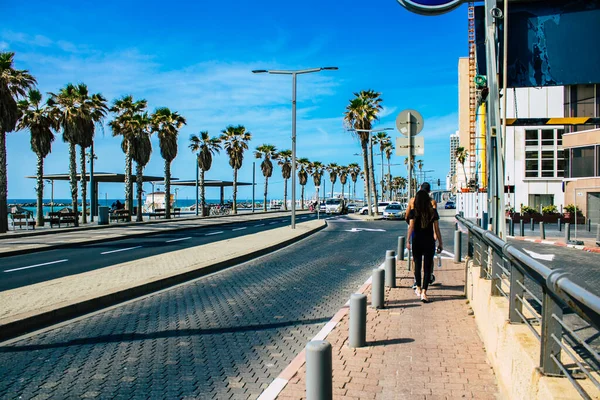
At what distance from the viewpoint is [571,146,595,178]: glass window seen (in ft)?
123

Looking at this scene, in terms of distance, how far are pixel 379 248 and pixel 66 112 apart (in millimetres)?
25919

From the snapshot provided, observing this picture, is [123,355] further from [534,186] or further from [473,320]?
[534,186]

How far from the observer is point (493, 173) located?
6301 millimetres

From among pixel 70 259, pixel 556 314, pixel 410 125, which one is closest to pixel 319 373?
pixel 556 314

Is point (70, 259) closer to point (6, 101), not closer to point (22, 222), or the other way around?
point (6, 101)

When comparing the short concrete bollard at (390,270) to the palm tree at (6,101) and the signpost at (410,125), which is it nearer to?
the signpost at (410,125)

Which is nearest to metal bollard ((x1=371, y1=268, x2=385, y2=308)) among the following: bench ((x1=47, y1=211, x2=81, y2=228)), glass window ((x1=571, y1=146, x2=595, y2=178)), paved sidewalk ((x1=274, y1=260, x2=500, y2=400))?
paved sidewalk ((x1=274, y1=260, x2=500, y2=400))

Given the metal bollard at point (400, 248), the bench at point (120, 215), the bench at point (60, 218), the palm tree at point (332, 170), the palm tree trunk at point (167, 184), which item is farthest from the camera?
the palm tree at point (332, 170)

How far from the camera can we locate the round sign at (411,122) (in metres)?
11.3

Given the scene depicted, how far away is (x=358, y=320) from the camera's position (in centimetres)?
567

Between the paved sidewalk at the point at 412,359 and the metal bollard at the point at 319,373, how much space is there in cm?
73

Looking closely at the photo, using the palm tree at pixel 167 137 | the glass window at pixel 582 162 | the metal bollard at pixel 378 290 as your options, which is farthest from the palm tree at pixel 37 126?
the glass window at pixel 582 162

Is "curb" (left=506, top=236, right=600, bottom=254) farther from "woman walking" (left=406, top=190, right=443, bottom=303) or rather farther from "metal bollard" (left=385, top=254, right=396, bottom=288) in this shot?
"woman walking" (left=406, top=190, right=443, bottom=303)

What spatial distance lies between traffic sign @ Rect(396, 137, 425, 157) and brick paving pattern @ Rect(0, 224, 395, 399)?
3177 millimetres
